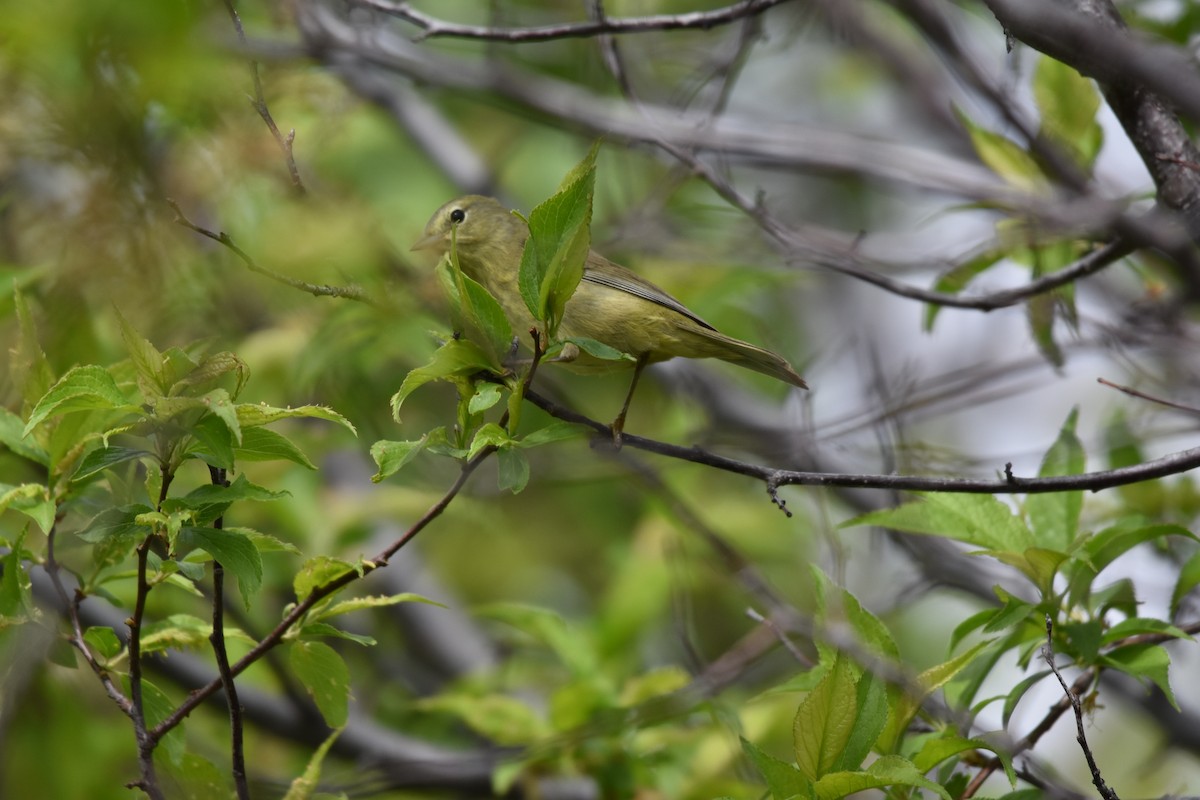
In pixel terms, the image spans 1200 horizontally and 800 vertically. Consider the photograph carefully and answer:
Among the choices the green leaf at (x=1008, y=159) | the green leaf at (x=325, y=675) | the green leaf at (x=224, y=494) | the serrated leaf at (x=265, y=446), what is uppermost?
the green leaf at (x=1008, y=159)

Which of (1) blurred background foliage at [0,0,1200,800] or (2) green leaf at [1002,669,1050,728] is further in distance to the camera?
(1) blurred background foliage at [0,0,1200,800]

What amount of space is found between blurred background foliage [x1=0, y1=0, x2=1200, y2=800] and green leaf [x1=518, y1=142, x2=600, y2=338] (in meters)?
0.31

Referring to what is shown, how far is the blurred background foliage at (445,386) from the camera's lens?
346cm

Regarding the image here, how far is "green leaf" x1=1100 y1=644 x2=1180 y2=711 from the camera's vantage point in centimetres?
265

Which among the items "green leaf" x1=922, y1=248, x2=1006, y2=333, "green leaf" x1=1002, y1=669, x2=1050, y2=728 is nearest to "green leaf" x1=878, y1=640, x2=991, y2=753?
"green leaf" x1=1002, y1=669, x2=1050, y2=728

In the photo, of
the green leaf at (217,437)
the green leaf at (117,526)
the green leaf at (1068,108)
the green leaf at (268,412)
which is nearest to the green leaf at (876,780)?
the green leaf at (268,412)

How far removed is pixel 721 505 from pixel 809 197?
3.90 m

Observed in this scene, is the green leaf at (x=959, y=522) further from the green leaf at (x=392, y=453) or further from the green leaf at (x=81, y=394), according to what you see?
the green leaf at (x=81, y=394)

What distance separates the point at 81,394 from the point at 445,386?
3.82 metres

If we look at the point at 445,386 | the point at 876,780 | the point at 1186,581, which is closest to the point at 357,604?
the point at 876,780

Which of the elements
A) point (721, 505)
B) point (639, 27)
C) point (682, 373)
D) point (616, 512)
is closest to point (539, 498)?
point (616, 512)

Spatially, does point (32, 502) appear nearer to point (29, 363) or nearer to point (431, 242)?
point (29, 363)

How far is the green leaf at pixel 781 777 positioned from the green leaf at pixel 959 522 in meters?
0.70

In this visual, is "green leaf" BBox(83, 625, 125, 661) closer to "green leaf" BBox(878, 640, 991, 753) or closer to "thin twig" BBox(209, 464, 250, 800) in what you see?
"thin twig" BBox(209, 464, 250, 800)
